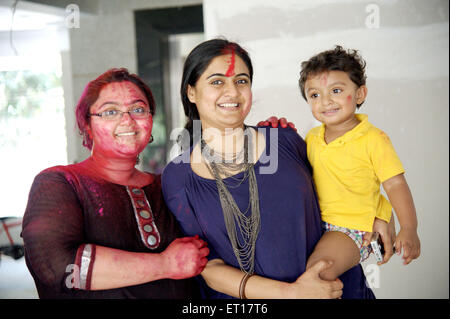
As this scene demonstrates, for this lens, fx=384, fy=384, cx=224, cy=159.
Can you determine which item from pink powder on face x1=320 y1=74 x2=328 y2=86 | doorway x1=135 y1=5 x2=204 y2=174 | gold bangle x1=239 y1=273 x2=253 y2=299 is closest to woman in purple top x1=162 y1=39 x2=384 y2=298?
gold bangle x1=239 y1=273 x2=253 y2=299

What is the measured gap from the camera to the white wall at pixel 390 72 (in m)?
1.50

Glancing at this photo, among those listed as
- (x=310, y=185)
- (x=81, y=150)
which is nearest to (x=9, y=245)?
(x=81, y=150)

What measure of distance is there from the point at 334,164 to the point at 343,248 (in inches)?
10.7

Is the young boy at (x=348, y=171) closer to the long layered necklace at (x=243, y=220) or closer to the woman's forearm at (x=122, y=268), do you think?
the long layered necklace at (x=243, y=220)

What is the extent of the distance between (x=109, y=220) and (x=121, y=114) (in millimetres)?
331

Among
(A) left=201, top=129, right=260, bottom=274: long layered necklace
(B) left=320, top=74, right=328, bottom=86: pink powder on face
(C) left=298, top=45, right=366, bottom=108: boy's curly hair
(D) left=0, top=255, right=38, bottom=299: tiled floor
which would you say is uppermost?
(C) left=298, top=45, right=366, bottom=108: boy's curly hair

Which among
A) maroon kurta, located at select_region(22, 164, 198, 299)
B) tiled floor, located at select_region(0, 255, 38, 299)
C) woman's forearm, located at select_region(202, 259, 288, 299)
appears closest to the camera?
maroon kurta, located at select_region(22, 164, 198, 299)

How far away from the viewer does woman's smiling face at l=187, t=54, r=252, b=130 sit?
4.00ft

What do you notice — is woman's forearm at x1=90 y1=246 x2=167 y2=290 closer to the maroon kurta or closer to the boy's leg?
the maroon kurta

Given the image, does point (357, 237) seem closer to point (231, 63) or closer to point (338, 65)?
point (338, 65)

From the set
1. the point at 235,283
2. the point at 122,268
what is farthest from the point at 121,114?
the point at 235,283

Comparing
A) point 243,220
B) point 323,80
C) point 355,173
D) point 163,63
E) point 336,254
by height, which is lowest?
point 336,254

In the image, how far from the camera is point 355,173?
125cm
